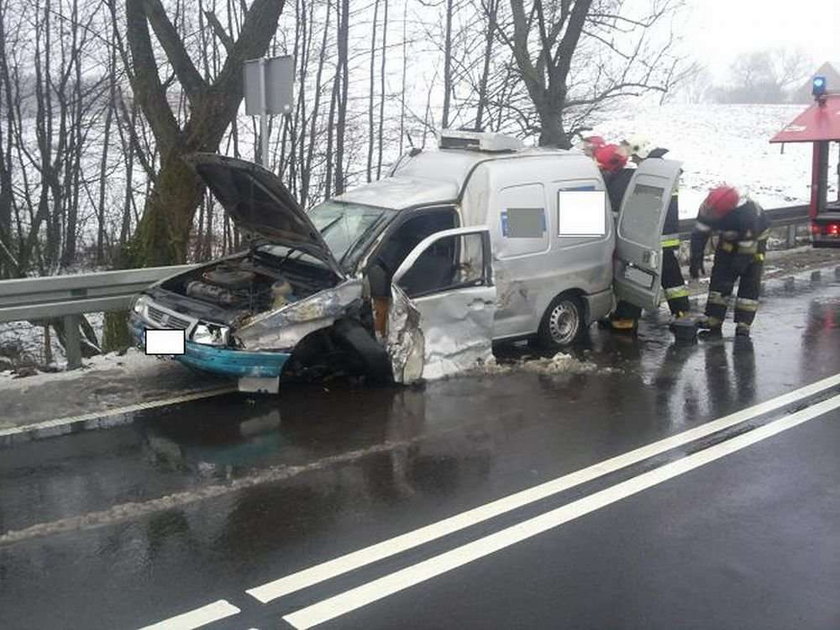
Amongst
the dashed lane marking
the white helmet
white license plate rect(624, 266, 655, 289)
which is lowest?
the dashed lane marking

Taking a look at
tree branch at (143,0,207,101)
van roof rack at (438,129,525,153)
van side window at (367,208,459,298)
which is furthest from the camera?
tree branch at (143,0,207,101)

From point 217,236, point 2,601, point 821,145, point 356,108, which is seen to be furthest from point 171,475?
point 356,108

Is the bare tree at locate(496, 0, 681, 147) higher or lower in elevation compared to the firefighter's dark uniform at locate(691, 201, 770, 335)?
higher

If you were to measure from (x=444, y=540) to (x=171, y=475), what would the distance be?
5.96ft

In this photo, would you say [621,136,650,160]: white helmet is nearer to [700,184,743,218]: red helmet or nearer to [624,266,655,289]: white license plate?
[700,184,743,218]: red helmet

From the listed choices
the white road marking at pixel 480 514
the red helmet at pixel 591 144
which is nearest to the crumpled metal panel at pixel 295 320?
the white road marking at pixel 480 514

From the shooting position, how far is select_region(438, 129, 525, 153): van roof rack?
339 inches

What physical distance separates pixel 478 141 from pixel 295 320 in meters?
3.10

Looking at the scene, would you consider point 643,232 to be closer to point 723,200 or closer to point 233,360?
point 723,200

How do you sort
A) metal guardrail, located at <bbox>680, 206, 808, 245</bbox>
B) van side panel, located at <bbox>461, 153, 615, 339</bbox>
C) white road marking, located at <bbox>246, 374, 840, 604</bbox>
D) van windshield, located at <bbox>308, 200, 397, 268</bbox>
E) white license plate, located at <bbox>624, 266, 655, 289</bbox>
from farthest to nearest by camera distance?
metal guardrail, located at <bbox>680, 206, 808, 245</bbox>
white license plate, located at <bbox>624, 266, 655, 289</bbox>
van side panel, located at <bbox>461, 153, 615, 339</bbox>
van windshield, located at <bbox>308, 200, 397, 268</bbox>
white road marking, located at <bbox>246, 374, 840, 604</bbox>

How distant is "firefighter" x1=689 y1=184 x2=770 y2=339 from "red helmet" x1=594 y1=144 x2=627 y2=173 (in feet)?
3.14

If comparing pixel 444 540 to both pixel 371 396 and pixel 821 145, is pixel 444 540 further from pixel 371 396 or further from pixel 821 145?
pixel 821 145

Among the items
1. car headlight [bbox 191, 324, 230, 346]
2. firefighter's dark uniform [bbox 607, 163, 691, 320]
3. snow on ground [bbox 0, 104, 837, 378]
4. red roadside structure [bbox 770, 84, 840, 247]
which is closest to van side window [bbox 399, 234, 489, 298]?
car headlight [bbox 191, 324, 230, 346]

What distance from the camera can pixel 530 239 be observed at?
8266 millimetres
